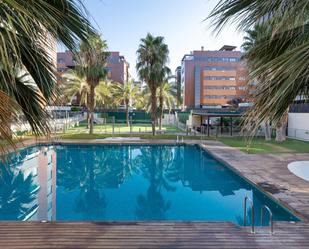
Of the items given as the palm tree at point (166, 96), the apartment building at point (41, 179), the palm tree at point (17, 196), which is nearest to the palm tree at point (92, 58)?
the apartment building at point (41, 179)

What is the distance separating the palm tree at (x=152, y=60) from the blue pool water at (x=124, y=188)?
656 centimetres

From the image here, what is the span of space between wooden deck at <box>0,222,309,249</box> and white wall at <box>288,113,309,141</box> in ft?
60.4

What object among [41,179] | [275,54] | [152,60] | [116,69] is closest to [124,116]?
[116,69]

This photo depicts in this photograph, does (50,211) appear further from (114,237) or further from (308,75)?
(308,75)

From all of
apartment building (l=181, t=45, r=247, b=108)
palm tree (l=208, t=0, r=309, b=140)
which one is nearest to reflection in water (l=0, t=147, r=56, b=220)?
palm tree (l=208, t=0, r=309, b=140)

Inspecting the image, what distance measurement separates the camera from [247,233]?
5.15 metres

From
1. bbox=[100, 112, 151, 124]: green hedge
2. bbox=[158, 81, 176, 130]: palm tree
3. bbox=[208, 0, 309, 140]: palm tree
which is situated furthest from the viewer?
bbox=[100, 112, 151, 124]: green hedge

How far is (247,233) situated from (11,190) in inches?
335

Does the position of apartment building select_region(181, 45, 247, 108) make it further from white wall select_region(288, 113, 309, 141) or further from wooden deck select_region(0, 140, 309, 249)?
wooden deck select_region(0, 140, 309, 249)

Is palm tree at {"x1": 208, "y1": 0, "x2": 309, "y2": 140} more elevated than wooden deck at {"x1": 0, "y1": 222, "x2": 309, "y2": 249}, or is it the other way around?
palm tree at {"x1": 208, "y1": 0, "x2": 309, "y2": 140}

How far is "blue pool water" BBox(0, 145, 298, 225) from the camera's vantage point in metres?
8.44

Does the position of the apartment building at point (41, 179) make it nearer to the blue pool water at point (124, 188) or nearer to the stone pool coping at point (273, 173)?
the blue pool water at point (124, 188)

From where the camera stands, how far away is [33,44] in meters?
1.61

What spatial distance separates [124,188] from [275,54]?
32.7 feet
